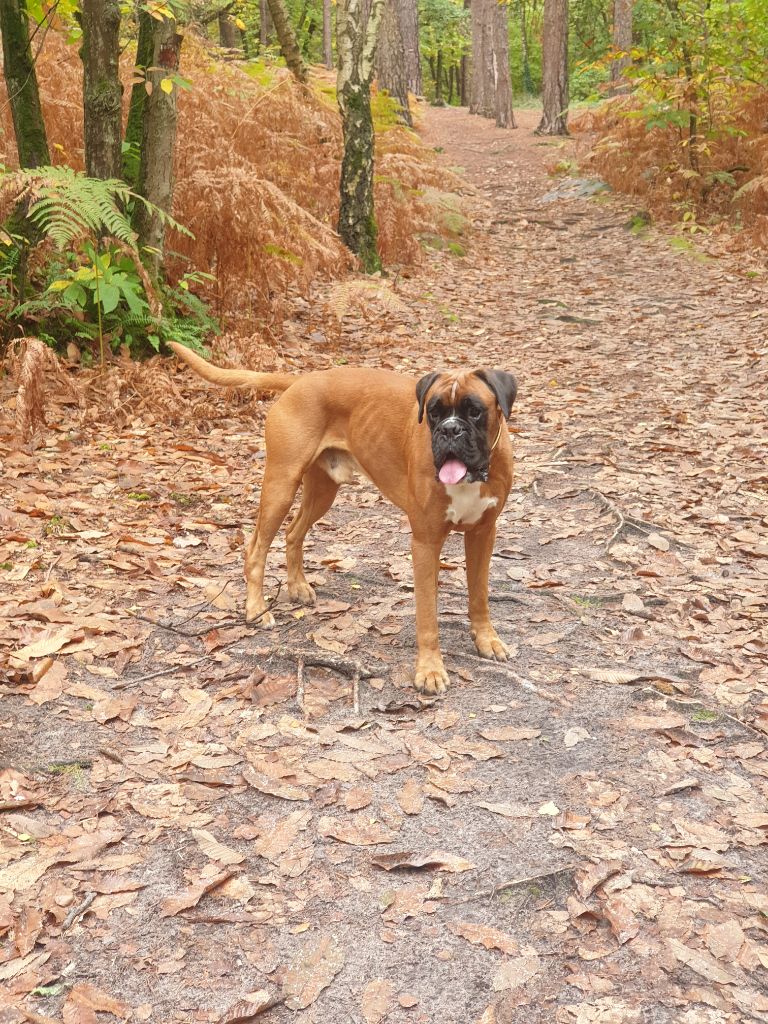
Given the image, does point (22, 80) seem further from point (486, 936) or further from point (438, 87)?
point (438, 87)

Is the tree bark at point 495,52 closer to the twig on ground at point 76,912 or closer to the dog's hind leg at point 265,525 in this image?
the dog's hind leg at point 265,525

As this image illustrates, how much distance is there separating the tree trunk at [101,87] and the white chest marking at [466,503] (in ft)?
17.4

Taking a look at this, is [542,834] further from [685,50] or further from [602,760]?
[685,50]

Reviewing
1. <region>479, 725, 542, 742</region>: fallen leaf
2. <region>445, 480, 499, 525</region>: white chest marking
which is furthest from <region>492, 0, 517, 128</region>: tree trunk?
<region>479, 725, 542, 742</region>: fallen leaf

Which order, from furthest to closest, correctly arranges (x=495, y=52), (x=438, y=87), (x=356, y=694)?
(x=438, y=87) < (x=495, y=52) < (x=356, y=694)

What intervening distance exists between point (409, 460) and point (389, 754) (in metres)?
1.33

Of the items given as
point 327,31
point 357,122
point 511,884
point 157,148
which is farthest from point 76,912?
point 327,31

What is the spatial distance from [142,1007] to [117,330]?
5.95m

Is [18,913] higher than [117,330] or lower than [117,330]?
lower

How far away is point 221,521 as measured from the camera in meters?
5.97

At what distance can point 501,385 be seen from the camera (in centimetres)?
389

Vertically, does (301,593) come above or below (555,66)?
below

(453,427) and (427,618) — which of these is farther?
(427,618)

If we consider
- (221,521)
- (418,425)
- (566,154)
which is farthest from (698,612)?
(566,154)
